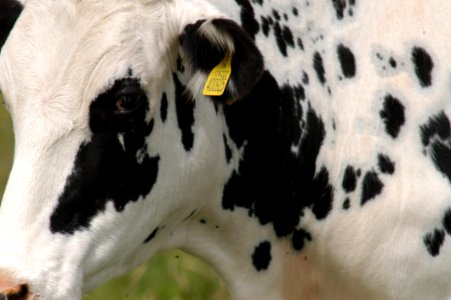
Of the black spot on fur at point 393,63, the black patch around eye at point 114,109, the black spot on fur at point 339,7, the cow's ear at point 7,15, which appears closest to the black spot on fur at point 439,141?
the black spot on fur at point 393,63

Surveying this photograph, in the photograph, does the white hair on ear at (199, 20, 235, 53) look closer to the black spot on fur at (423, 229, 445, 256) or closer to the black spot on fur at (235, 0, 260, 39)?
the black spot on fur at (235, 0, 260, 39)

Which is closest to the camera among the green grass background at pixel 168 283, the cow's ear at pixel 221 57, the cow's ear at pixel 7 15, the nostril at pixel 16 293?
the nostril at pixel 16 293

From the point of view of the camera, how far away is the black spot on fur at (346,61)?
13.9 feet

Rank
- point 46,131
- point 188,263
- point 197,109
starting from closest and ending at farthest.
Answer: point 46,131
point 197,109
point 188,263

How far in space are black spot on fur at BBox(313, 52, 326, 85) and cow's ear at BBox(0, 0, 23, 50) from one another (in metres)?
1.08

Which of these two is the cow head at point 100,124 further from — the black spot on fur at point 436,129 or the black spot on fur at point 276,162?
the black spot on fur at point 436,129

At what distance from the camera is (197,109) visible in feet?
12.9

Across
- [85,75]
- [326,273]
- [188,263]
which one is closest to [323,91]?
[326,273]

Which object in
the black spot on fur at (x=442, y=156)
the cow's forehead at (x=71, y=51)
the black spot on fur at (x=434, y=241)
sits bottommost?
the black spot on fur at (x=434, y=241)

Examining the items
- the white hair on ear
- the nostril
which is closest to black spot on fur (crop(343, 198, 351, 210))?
the white hair on ear

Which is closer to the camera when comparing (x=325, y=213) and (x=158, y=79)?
(x=158, y=79)

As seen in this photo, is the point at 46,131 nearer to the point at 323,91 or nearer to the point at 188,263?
the point at 323,91

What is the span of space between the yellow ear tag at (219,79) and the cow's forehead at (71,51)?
0.67 feet

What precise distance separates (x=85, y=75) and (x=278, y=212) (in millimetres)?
1009
